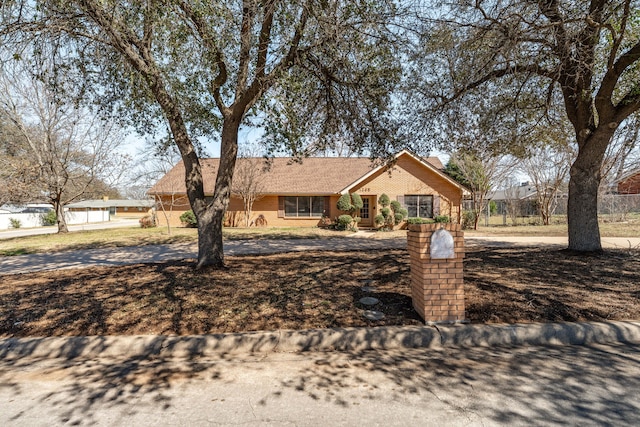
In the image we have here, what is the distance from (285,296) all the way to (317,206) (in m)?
16.1

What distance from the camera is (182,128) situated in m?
6.52

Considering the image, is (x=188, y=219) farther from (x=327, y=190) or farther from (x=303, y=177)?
(x=327, y=190)

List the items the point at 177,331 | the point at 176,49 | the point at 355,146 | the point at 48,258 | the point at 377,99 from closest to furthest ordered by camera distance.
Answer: the point at 177,331 < the point at 176,49 < the point at 377,99 < the point at 355,146 < the point at 48,258

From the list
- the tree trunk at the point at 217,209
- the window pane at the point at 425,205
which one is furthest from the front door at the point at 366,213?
the tree trunk at the point at 217,209

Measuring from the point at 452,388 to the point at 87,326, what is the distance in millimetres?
4289

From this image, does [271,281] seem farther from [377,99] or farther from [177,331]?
[377,99]

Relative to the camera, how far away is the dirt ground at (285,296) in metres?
4.18

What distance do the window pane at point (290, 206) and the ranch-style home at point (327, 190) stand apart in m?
0.06

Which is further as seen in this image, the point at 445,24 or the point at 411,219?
the point at 411,219

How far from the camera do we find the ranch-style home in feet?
63.8

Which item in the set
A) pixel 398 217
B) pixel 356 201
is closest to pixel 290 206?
pixel 356 201

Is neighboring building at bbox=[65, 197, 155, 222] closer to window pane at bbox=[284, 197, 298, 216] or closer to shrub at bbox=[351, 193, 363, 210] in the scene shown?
window pane at bbox=[284, 197, 298, 216]

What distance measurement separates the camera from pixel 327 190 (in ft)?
67.4

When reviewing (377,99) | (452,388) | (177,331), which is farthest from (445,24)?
(177,331)
